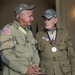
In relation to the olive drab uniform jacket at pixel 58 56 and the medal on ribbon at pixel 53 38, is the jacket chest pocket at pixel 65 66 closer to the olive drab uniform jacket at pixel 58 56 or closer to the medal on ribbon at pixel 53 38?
the olive drab uniform jacket at pixel 58 56

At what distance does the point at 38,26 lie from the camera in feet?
19.3

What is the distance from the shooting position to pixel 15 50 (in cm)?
194

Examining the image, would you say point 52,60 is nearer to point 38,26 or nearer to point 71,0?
point 71,0

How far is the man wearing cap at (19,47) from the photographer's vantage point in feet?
6.15

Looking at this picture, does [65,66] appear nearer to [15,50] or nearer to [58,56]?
[58,56]

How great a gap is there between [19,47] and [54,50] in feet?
1.68

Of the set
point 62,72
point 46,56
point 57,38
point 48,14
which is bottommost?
point 62,72

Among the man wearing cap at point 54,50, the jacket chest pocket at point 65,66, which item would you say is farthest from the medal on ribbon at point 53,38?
the jacket chest pocket at point 65,66

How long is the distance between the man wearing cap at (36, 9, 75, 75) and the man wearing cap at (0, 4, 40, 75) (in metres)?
0.22

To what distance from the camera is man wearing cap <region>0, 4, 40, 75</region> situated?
6.15 ft

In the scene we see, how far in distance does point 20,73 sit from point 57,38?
66cm

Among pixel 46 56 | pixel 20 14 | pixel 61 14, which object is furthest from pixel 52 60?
pixel 61 14

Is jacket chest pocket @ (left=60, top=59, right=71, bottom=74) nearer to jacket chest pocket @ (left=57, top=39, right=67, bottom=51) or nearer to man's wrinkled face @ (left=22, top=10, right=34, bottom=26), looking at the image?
jacket chest pocket @ (left=57, top=39, right=67, bottom=51)

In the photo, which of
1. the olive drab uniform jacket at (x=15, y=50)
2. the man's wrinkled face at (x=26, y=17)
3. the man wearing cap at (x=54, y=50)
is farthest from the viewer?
the man wearing cap at (x=54, y=50)
